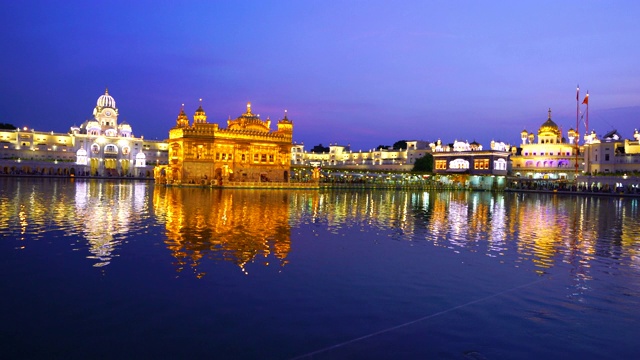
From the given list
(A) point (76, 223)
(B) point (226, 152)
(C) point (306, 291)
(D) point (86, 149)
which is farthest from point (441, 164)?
(C) point (306, 291)

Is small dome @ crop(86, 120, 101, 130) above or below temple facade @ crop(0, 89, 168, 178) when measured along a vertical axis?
above

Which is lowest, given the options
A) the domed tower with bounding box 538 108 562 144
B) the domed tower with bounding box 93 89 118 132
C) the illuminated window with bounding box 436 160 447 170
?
the illuminated window with bounding box 436 160 447 170

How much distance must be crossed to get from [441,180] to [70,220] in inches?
3374

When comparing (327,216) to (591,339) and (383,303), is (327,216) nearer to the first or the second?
(383,303)

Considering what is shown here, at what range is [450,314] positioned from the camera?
896 centimetres

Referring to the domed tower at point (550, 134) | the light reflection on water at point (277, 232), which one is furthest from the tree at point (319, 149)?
the light reflection on water at point (277, 232)

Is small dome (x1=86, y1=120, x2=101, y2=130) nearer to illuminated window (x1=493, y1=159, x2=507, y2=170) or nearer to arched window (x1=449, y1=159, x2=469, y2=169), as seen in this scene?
arched window (x1=449, y1=159, x2=469, y2=169)

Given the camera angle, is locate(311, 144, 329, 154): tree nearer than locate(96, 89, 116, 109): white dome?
No

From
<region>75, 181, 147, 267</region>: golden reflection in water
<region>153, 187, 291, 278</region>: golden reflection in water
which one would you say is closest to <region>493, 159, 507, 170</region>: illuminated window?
<region>153, 187, 291, 278</region>: golden reflection in water

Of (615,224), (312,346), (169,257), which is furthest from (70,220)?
(615,224)

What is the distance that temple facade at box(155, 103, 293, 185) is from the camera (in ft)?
218

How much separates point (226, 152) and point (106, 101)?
57136 mm

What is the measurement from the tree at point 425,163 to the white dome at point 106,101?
225ft

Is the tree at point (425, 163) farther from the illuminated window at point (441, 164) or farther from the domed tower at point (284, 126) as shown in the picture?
the domed tower at point (284, 126)
